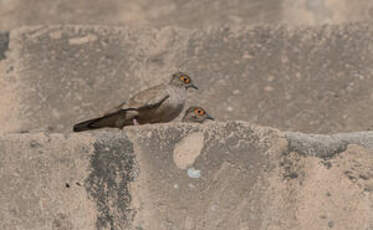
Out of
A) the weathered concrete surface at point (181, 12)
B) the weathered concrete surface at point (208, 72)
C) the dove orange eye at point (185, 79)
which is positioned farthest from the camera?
the weathered concrete surface at point (181, 12)

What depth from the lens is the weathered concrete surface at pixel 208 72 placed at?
13.5 metres

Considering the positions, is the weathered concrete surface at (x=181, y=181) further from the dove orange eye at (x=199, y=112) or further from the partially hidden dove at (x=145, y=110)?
the dove orange eye at (x=199, y=112)

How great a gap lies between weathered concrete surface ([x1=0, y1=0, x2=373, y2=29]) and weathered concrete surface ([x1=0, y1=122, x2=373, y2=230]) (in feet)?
20.4

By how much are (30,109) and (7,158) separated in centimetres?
489

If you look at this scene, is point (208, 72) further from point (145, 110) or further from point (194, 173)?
point (194, 173)

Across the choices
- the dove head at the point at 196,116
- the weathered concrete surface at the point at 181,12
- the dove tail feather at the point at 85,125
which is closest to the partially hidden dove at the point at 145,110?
the dove tail feather at the point at 85,125

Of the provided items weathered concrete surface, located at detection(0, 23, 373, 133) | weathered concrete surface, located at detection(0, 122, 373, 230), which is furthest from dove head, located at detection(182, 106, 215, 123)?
weathered concrete surface, located at detection(0, 23, 373, 133)

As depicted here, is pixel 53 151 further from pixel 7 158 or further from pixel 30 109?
pixel 30 109

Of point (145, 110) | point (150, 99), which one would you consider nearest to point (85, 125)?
point (145, 110)

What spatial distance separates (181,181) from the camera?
935 centimetres

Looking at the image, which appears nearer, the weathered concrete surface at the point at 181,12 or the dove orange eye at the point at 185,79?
the dove orange eye at the point at 185,79

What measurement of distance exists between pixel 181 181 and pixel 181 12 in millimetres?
7438

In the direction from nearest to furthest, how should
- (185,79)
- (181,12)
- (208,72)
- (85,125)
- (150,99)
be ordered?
1. (150,99)
2. (85,125)
3. (185,79)
4. (208,72)
5. (181,12)

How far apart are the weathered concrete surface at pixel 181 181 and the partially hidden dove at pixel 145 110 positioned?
3.63ft
